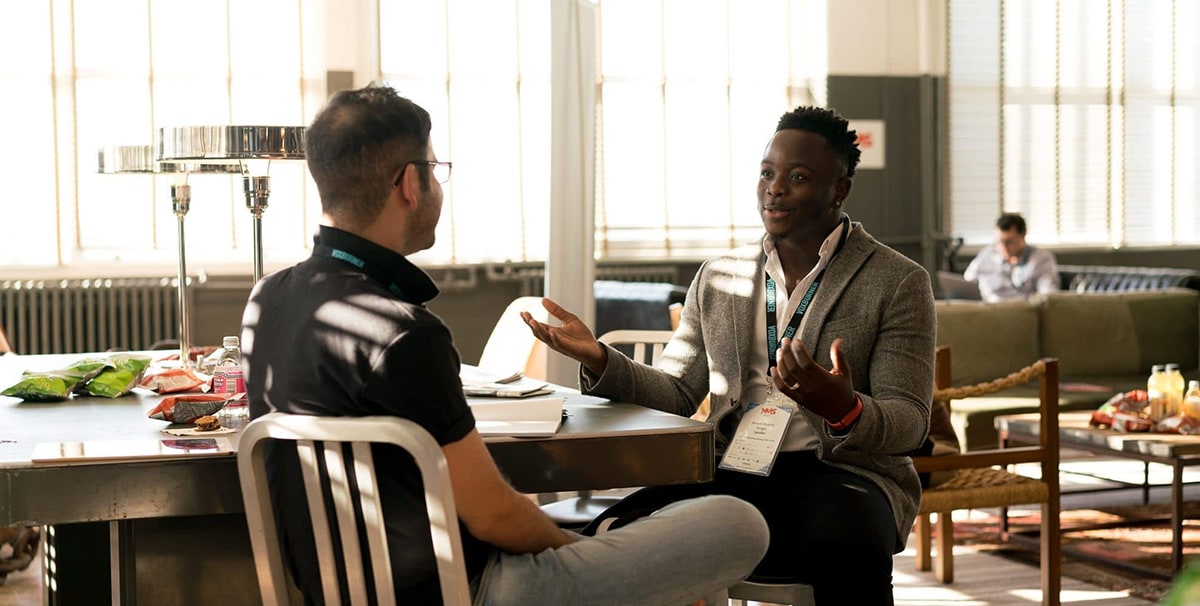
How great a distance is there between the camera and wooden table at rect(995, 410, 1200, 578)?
4.28 meters

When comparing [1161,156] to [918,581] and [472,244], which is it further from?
[918,581]

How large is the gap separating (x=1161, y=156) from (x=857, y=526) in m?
9.92

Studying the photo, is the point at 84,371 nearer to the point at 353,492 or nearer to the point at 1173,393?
the point at 353,492

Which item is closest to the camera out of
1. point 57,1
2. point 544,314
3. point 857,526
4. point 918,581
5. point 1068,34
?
point 857,526

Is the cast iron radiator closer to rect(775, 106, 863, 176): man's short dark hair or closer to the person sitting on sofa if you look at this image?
the person sitting on sofa

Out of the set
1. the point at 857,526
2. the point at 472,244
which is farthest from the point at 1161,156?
the point at 857,526

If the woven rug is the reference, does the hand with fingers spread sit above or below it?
above

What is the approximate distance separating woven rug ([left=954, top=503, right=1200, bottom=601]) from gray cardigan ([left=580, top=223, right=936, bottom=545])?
1907 millimetres

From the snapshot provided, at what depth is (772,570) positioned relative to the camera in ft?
8.41

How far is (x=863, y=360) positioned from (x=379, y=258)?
1.14 m

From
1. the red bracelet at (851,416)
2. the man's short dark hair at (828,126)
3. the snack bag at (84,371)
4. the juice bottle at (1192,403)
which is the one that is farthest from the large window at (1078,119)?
the snack bag at (84,371)

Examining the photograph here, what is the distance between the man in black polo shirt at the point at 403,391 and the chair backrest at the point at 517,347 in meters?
1.75

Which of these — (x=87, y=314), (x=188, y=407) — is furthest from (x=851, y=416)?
(x=87, y=314)

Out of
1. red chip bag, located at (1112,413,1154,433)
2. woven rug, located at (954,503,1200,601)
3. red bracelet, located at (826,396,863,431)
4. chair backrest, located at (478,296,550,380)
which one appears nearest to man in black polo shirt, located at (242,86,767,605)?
red bracelet, located at (826,396,863,431)
